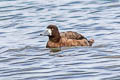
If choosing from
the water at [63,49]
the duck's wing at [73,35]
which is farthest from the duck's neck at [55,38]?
the water at [63,49]

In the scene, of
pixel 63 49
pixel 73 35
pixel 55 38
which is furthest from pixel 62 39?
pixel 63 49

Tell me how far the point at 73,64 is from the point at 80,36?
3.29 m

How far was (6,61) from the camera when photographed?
15.3 meters

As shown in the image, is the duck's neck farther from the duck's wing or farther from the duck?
the duck's wing

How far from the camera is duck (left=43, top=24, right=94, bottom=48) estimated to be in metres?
17.6

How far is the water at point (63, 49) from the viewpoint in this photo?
1382cm

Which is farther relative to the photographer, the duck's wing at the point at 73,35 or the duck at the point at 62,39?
the duck's wing at the point at 73,35

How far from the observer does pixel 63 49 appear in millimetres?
17250

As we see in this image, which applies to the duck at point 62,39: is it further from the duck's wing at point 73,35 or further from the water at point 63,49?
the water at point 63,49

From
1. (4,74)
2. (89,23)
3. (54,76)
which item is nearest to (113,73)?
(54,76)

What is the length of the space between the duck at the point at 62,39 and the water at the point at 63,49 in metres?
0.37

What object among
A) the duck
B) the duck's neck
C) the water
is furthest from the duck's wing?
the water

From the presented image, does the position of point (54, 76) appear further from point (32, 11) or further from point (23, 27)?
point (32, 11)

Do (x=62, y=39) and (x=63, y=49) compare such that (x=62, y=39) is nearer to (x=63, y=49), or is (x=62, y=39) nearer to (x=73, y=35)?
(x=73, y=35)
